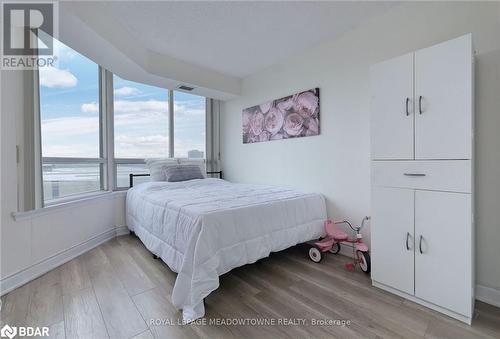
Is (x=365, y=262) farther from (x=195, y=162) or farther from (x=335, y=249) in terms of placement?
(x=195, y=162)

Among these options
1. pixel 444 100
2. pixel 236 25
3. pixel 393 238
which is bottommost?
pixel 393 238

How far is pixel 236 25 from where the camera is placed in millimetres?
2379

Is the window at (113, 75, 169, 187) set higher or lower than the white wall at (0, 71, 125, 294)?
higher

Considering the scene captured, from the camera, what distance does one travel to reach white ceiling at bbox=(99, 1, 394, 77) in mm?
2100

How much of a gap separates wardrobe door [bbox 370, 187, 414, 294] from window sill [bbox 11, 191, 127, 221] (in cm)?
296

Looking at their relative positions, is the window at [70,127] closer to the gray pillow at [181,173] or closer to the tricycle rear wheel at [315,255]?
the gray pillow at [181,173]

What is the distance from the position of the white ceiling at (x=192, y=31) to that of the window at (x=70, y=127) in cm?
43

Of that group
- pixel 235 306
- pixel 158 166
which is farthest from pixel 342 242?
pixel 158 166

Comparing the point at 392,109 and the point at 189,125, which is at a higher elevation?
the point at 189,125

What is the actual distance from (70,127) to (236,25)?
225 cm

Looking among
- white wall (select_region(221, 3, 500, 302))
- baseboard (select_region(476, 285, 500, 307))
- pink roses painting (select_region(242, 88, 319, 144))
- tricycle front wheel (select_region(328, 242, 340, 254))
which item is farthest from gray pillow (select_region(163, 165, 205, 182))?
baseboard (select_region(476, 285, 500, 307))

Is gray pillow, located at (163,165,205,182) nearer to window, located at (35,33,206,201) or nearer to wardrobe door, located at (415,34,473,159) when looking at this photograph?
window, located at (35,33,206,201)

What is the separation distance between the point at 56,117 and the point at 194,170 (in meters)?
1.77

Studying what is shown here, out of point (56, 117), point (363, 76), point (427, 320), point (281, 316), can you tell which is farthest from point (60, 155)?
point (427, 320)
